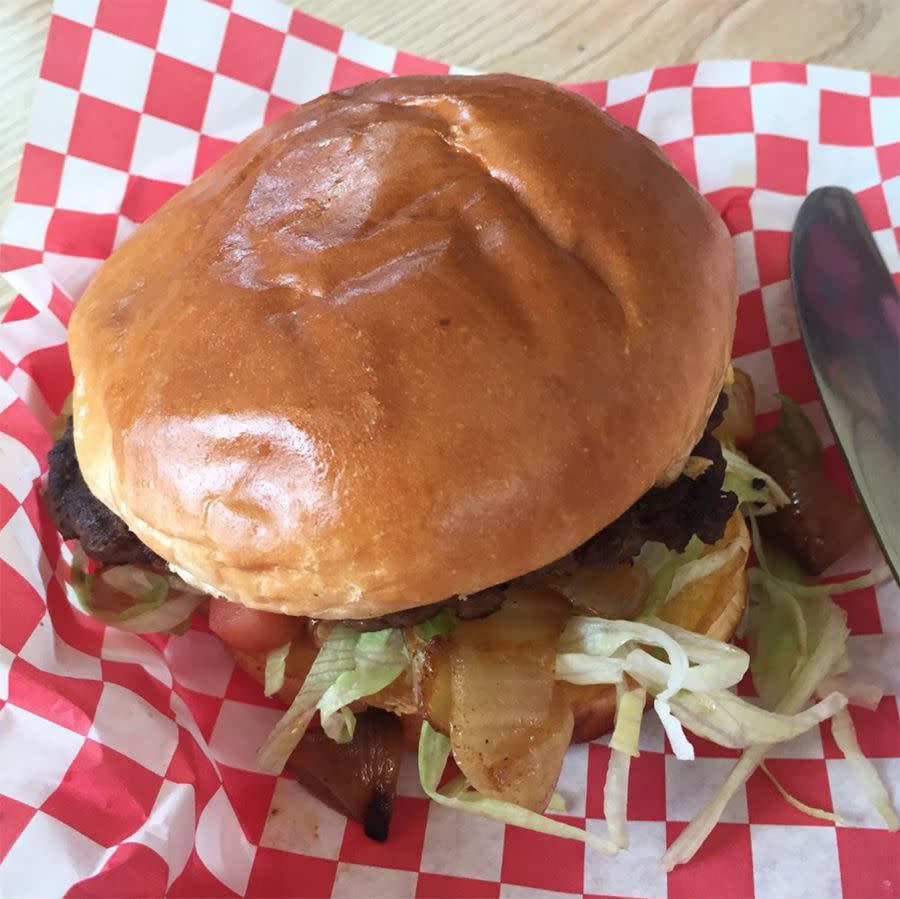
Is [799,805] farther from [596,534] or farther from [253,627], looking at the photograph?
[253,627]

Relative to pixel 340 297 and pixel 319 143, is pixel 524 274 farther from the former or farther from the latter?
pixel 319 143

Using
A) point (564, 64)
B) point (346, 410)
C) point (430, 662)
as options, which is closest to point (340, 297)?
point (346, 410)

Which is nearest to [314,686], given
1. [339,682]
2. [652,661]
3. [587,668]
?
[339,682]

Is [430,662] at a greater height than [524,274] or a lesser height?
lesser

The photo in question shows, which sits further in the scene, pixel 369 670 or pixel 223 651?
pixel 223 651

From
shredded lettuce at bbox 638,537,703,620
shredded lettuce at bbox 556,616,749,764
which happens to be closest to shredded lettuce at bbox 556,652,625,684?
shredded lettuce at bbox 556,616,749,764

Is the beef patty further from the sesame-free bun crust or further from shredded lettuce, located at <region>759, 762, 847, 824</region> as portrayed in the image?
shredded lettuce, located at <region>759, 762, 847, 824</region>
